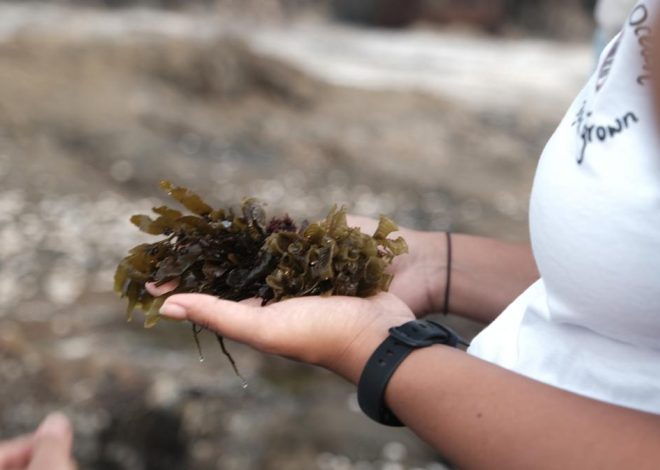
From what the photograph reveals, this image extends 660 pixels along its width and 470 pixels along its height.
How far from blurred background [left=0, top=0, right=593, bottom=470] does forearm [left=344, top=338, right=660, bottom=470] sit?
6.05ft

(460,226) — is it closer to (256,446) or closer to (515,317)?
(256,446)

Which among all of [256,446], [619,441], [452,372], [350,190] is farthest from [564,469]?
[350,190]

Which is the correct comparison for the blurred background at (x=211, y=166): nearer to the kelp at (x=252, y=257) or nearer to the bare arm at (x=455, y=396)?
the kelp at (x=252, y=257)

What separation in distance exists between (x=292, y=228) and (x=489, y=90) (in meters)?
7.39

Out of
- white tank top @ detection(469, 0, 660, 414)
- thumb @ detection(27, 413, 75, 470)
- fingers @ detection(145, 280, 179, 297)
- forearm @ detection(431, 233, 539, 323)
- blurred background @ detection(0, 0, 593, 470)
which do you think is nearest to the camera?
white tank top @ detection(469, 0, 660, 414)

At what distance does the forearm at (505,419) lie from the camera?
1.15 metres

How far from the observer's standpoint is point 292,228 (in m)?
1.68

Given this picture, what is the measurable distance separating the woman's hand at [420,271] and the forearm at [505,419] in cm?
42

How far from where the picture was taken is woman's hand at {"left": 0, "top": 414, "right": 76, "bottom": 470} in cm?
131

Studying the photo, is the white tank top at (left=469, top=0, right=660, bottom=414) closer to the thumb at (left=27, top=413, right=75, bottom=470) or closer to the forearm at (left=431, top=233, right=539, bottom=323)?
the forearm at (left=431, top=233, right=539, bottom=323)

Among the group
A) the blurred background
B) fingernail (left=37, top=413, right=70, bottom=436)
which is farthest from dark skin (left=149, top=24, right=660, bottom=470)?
the blurred background

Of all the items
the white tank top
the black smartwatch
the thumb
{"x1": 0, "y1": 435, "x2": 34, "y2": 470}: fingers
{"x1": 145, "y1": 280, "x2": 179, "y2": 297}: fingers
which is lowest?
{"x1": 0, "y1": 435, "x2": 34, "y2": 470}: fingers

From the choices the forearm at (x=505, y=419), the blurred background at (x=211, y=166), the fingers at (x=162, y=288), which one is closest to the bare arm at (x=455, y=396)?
the forearm at (x=505, y=419)

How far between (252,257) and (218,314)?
288 millimetres
